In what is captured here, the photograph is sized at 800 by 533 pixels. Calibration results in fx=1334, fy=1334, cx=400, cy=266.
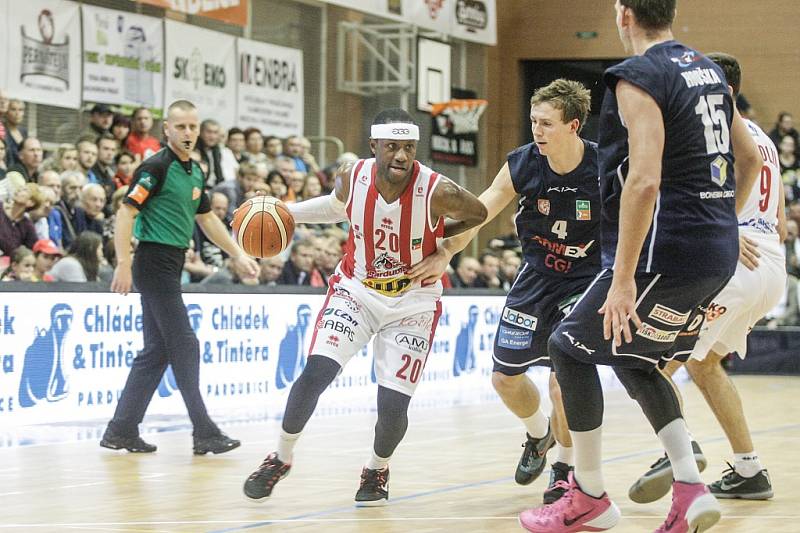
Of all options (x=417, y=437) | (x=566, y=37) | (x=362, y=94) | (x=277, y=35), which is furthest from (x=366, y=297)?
(x=566, y=37)

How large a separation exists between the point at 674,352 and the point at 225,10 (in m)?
11.7

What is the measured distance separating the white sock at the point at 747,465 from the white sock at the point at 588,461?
169cm

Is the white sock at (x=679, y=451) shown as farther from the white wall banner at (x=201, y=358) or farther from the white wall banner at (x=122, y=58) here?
the white wall banner at (x=122, y=58)

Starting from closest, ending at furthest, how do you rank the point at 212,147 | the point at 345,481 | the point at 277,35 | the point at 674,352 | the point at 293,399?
1. the point at 674,352
2. the point at 293,399
3. the point at 345,481
4. the point at 212,147
5. the point at 277,35

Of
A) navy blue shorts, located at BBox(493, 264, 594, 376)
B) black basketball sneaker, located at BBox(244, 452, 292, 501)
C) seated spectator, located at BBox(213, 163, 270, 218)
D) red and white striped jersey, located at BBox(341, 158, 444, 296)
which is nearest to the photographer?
black basketball sneaker, located at BBox(244, 452, 292, 501)

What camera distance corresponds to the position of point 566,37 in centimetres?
2212

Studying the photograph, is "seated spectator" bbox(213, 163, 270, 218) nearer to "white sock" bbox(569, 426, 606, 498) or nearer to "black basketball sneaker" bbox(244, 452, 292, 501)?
"black basketball sneaker" bbox(244, 452, 292, 501)

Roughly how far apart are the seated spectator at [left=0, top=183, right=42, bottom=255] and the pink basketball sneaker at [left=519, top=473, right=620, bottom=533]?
23.6 ft

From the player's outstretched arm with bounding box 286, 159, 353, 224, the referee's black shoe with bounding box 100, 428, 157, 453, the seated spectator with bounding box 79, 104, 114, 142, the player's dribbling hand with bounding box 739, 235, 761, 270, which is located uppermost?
the seated spectator with bounding box 79, 104, 114, 142

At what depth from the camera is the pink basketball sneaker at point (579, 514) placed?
4.85 m

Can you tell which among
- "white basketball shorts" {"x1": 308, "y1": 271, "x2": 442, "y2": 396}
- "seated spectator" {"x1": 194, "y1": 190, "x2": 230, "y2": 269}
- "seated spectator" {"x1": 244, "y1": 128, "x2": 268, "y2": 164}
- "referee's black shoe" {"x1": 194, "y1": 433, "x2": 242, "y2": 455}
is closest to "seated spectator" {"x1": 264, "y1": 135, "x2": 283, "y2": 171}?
"seated spectator" {"x1": 244, "y1": 128, "x2": 268, "y2": 164}

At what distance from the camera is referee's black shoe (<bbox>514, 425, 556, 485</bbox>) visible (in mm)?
6559

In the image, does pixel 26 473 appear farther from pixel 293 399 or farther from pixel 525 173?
pixel 525 173

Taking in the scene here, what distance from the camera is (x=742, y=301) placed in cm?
624
